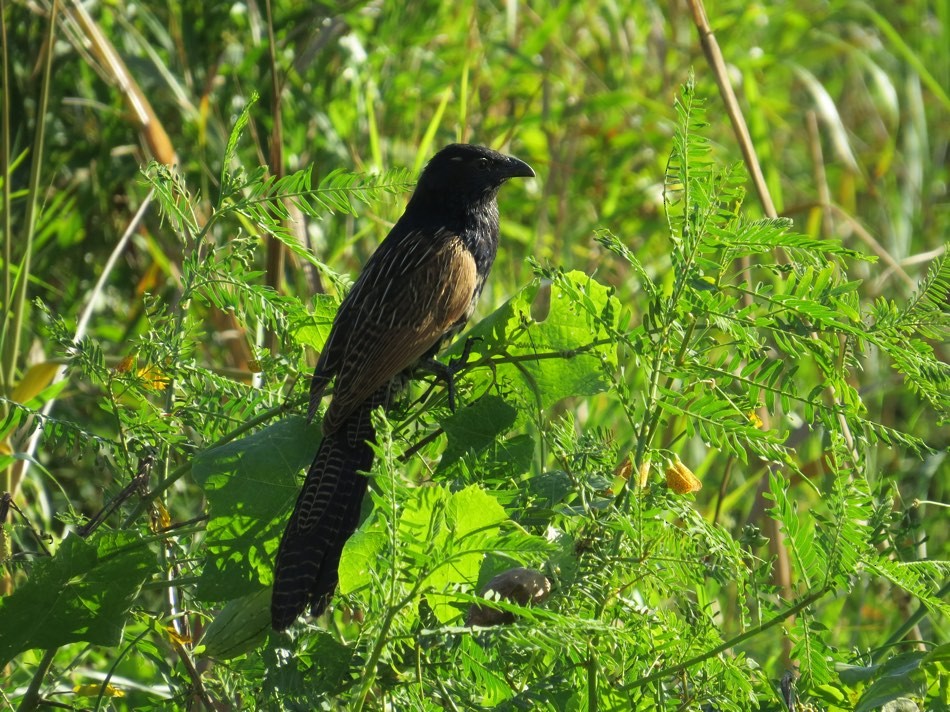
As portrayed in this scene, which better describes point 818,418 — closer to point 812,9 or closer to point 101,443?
point 101,443

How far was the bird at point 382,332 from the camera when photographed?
1646 mm

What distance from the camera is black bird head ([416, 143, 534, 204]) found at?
3.19 metres

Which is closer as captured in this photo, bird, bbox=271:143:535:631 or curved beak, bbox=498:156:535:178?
bird, bbox=271:143:535:631

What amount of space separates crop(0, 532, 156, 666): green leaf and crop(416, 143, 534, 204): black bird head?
182 centimetres

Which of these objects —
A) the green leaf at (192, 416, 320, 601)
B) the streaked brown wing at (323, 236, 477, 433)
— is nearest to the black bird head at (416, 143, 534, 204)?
the streaked brown wing at (323, 236, 477, 433)

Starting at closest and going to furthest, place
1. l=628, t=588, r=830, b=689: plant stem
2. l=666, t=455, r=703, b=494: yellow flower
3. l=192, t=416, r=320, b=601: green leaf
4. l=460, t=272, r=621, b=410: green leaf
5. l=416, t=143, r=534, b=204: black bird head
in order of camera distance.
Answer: l=628, t=588, r=830, b=689: plant stem, l=666, t=455, r=703, b=494: yellow flower, l=192, t=416, r=320, b=601: green leaf, l=460, t=272, r=621, b=410: green leaf, l=416, t=143, r=534, b=204: black bird head

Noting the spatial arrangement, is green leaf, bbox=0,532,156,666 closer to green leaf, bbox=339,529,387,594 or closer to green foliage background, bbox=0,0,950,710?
green foliage background, bbox=0,0,950,710

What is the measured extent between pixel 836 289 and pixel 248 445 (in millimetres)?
856

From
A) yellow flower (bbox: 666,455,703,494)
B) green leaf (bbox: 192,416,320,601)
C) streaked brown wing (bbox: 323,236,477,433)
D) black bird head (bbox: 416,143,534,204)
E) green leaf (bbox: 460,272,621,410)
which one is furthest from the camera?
black bird head (bbox: 416,143,534,204)

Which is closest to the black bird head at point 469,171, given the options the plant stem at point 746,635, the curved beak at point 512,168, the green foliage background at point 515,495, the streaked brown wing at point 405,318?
the curved beak at point 512,168

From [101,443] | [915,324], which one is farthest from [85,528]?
[915,324]

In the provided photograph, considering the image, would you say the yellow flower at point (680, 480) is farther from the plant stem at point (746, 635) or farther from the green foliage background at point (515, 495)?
the plant stem at point (746, 635)

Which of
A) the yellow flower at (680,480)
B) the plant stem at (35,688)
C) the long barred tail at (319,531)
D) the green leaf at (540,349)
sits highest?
the green leaf at (540,349)

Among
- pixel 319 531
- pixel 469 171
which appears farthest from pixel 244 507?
pixel 469 171
